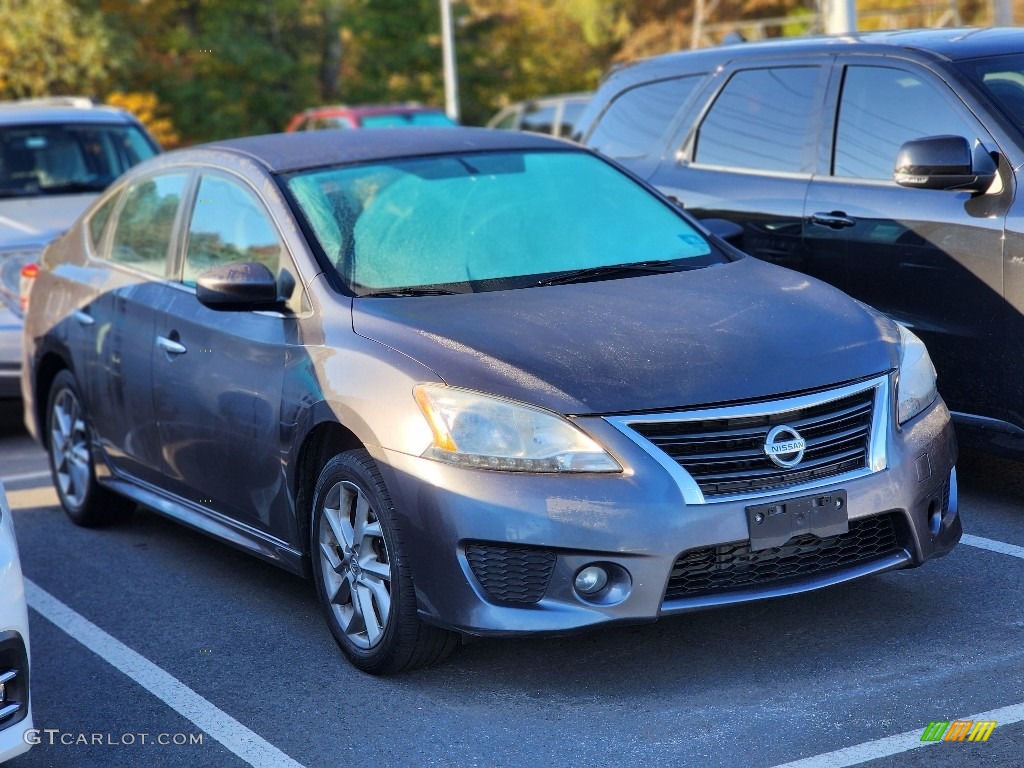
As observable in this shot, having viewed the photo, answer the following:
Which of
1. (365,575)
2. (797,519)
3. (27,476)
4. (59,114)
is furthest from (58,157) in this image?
(797,519)

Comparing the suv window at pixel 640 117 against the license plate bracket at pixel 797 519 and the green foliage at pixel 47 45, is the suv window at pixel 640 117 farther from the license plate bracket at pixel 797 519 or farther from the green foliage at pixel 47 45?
the green foliage at pixel 47 45

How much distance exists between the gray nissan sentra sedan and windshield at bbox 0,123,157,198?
16.7 ft

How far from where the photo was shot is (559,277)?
205 inches

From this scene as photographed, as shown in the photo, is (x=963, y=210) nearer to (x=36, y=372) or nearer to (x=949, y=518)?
(x=949, y=518)

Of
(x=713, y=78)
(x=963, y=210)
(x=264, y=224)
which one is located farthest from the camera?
(x=713, y=78)

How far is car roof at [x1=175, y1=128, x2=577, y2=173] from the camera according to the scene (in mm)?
5648

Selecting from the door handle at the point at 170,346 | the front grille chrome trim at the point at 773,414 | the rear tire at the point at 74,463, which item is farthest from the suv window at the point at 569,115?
the front grille chrome trim at the point at 773,414

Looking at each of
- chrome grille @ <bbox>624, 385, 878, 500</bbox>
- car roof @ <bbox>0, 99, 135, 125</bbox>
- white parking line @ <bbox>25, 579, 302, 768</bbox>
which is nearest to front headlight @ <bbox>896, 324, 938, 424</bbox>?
chrome grille @ <bbox>624, 385, 878, 500</bbox>

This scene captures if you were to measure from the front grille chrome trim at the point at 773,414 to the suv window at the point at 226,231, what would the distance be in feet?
5.58

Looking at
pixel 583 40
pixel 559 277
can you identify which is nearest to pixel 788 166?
pixel 559 277

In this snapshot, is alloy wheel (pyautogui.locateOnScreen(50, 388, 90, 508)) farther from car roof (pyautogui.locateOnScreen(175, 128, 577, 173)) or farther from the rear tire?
car roof (pyautogui.locateOnScreen(175, 128, 577, 173))

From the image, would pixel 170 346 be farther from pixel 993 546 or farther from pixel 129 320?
pixel 993 546

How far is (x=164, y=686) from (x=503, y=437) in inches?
55.8

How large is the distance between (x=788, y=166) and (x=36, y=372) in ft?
11.7
